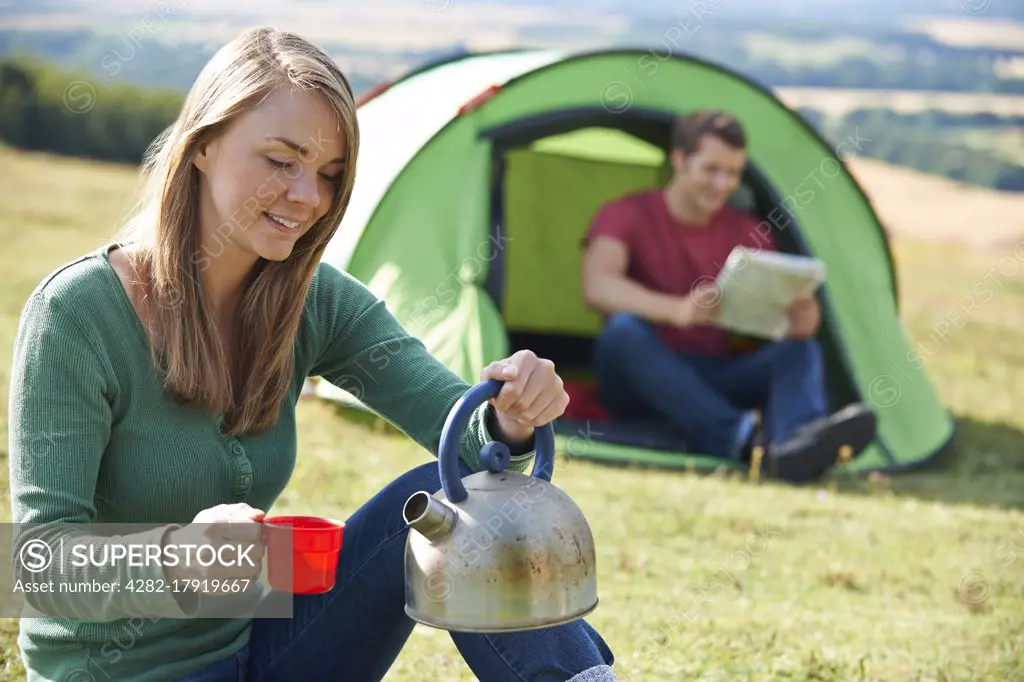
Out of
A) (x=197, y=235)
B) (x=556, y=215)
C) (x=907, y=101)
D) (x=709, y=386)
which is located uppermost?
(x=197, y=235)

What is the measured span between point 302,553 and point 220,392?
1.16 ft

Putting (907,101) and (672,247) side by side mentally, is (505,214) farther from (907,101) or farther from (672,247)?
(907,101)

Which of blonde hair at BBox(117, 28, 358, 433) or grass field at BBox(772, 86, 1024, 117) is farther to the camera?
grass field at BBox(772, 86, 1024, 117)

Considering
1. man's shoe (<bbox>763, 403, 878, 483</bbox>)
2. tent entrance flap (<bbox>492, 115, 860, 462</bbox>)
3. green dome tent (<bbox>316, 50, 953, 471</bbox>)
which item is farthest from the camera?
tent entrance flap (<bbox>492, 115, 860, 462</bbox>)

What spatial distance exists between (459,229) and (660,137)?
1.11 m

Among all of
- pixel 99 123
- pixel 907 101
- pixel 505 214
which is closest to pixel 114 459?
pixel 505 214

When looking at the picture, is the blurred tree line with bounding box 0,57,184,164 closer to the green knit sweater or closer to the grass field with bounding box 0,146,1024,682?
the grass field with bounding box 0,146,1024,682

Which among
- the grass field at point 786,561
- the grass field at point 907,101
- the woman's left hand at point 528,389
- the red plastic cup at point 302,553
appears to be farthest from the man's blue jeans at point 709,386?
the grass field at point 907,101

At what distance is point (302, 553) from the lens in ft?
4.52

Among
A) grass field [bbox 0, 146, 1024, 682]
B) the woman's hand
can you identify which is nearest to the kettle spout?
the woman's hand

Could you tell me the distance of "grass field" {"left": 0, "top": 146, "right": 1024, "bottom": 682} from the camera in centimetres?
256

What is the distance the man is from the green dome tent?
0.15 meters

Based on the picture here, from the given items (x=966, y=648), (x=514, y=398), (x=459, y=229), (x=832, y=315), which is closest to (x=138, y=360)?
(x=514, y=398)

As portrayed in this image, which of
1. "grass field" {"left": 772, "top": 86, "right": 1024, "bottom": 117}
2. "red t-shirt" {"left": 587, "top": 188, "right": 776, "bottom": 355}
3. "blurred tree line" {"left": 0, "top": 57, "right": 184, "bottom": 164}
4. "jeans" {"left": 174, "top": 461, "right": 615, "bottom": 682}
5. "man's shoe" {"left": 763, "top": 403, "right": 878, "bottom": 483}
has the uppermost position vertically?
"jeans" {"left": 174, "top": 461, "right": 615, "bottom": 682}
